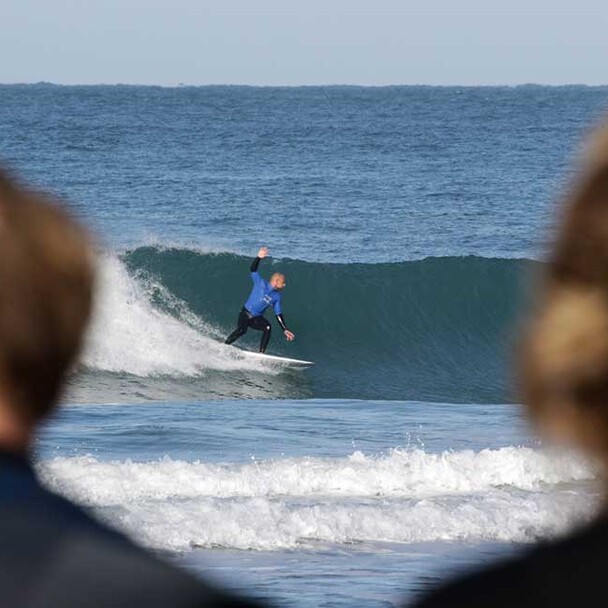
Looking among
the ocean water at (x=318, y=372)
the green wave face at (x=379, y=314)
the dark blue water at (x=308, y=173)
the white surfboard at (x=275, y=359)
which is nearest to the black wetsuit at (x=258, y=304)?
the white surfboard at (x=275, y=359)

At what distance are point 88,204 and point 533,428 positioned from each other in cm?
3898

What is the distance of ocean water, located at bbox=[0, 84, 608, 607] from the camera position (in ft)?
28.0

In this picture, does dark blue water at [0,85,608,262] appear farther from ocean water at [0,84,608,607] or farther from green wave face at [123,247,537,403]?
green wave face at [123,247,537,403]

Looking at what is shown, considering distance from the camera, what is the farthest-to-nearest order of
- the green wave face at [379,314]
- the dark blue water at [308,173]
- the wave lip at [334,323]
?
the dark blue water at [308,173], the green wave face at [379,314], the wave lip at [334,323]

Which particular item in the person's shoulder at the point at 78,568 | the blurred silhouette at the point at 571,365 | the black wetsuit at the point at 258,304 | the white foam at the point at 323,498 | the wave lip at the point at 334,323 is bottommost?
the person's shoulder at the point at 78,568

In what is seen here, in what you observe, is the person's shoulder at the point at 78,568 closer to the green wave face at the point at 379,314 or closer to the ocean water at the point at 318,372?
the ocean water at the point at 318,372

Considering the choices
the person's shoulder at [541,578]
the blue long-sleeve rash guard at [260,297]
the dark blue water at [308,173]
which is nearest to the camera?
the person's shoulder at [541,578]

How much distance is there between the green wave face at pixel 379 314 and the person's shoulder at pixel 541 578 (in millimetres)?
18595

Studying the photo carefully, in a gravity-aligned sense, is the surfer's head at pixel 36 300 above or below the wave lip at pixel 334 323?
below

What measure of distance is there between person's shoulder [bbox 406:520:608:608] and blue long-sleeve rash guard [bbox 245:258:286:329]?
1689 centimetres

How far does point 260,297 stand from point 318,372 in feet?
9.07

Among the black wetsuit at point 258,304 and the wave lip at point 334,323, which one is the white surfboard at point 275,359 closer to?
the wave lip at point 334,323

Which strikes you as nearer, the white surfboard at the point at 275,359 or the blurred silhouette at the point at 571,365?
the blurred silhouette at the point at 571,365

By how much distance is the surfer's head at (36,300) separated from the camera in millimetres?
1230
